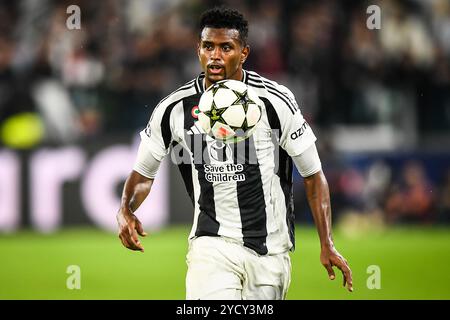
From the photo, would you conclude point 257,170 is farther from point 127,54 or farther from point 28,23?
point 28,23

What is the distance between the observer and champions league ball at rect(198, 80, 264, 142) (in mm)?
5211

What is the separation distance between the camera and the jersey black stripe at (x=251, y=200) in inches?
213

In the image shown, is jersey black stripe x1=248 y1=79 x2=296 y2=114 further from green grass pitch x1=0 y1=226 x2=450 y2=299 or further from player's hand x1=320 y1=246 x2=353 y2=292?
green grass pitch x1=0 y1=226 x2=450 y2=299

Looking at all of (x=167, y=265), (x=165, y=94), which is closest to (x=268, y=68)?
(x=165, y=94)

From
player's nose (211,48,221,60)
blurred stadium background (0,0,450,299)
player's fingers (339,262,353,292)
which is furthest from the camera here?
blurred stadium background (0,0,450,299)

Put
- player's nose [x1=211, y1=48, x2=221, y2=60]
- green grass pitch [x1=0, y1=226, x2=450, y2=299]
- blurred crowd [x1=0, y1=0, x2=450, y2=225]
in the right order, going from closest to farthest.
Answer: player's nose [x1=211, y1=48, x2=221, y2=60]
green grass pitch [x1=0, y1=226, x2=450, y2=299]
blurred crowd [x1=0, y1=0, x2=450, y2=225]

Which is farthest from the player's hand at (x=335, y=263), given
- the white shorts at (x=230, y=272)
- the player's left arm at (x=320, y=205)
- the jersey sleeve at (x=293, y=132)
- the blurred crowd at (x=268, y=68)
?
the blurred crowd at (x=268, y=68)

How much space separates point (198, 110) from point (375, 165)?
770 centimetres

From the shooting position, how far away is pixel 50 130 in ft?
42.0

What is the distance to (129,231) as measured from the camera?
17.4 feet

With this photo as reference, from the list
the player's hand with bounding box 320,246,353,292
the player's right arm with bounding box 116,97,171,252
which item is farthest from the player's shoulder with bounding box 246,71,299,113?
the player's hand with bounding box 320,246,353,292

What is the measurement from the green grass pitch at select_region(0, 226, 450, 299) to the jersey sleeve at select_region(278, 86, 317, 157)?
3306mm

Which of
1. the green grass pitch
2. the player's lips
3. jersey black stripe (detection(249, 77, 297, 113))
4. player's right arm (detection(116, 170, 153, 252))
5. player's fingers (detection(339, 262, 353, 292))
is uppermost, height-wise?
the player's lips
